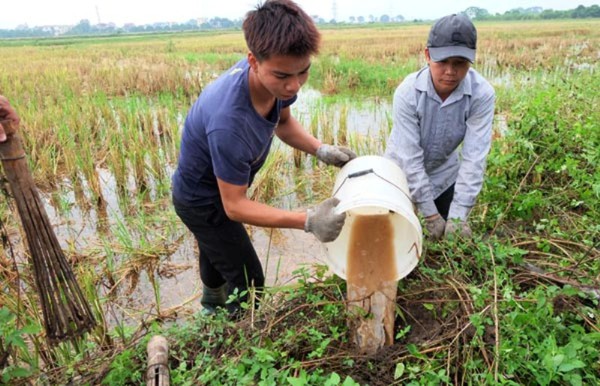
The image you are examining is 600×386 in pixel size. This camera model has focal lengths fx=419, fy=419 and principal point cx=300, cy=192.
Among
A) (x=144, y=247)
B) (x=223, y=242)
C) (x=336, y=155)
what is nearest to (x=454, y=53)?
(x=336, y=155)

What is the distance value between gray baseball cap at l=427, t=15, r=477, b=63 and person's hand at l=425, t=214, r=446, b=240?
69cm

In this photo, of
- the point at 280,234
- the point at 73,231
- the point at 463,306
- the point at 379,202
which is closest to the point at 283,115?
the point at 379,202

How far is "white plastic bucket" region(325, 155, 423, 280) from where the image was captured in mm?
1347

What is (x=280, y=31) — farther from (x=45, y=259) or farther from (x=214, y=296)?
(x=214, y=296)

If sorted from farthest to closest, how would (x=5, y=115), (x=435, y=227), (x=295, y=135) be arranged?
(x=295, y=135) < (x=435, y=227) < (x=5, y=115)

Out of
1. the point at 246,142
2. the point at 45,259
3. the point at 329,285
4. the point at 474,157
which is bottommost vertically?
the point at 329,285

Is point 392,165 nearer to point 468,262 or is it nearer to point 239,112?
point 468,262

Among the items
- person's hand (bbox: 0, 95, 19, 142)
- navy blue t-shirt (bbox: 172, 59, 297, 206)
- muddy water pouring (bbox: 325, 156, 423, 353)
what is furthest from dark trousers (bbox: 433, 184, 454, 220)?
person's hand (bbox: 0, 95, 19, 142)

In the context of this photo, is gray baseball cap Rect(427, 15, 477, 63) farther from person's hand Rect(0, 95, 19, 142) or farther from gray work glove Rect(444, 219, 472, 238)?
person's hand Rect(0, 95, 19, 142)

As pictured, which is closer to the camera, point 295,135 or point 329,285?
point 329,285

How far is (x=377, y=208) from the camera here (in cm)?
149

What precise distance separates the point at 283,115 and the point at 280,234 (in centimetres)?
162

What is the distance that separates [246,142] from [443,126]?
3.31ft

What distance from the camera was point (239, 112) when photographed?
1.52 meters
